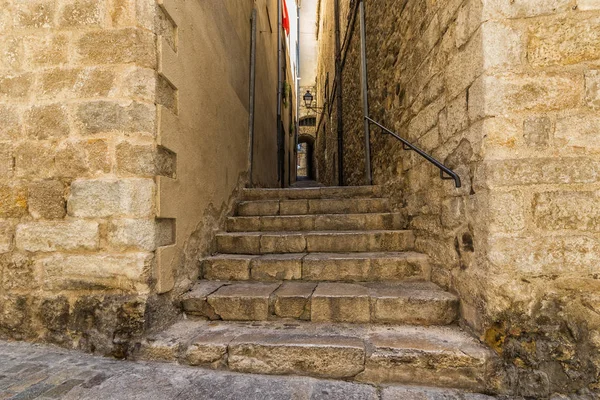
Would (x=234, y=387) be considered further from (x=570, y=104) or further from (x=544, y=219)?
(x=570, y=104)

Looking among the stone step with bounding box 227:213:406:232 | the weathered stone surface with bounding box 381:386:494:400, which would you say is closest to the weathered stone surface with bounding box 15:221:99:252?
the stone step with bounding box 227:213:406:232

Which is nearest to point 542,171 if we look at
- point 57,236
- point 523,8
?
point 523,8

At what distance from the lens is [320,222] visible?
2965mm

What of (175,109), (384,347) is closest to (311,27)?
(175,109)

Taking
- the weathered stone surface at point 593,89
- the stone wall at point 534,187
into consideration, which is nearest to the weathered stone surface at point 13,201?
the stone wall at point 534,187

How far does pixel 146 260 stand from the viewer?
176 cm

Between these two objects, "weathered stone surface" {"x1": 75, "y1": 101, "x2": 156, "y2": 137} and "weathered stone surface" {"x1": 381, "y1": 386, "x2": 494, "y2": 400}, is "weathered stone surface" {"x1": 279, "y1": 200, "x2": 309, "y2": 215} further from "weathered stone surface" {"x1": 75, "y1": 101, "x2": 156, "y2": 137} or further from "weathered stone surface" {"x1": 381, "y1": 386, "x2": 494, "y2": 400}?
"weathered stone surface" {"x1": 381, "y1": 386, "x2": 494, "y2": 400}

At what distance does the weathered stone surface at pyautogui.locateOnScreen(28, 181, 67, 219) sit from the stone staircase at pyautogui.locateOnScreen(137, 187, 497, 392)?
0.99 meters

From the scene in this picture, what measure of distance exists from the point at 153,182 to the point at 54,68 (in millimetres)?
975

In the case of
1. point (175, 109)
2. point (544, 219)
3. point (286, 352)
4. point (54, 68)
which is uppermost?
point (54, 68)

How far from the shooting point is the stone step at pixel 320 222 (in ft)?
9.50

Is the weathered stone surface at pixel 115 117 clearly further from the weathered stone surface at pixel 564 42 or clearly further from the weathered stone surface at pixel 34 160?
the weathered stone surface at pixel 564 42

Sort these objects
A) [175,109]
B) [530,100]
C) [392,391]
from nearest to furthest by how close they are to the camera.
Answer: [392,391], [530,100], [175,109]

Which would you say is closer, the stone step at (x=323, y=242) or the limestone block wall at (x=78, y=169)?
the limestone block wall at (x=78, y=169)
